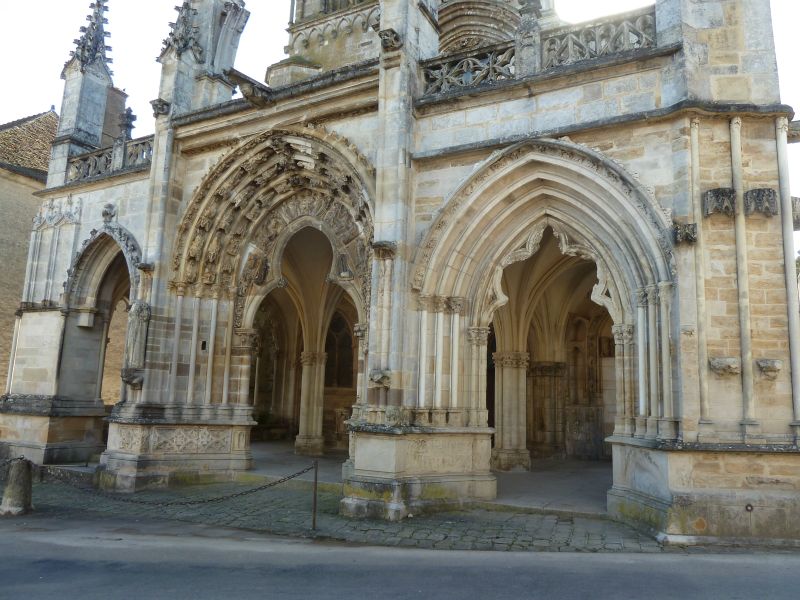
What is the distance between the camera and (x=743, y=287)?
7.03m

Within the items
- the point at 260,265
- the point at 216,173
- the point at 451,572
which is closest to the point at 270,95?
the point at 216,173

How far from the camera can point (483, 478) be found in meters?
8.74

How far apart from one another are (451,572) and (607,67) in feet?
20.3

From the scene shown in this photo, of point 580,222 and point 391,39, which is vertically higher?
point 391,39

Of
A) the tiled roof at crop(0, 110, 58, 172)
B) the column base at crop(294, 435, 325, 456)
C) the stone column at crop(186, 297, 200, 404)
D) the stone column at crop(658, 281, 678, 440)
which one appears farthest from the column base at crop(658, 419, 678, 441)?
the tiled roof at crop(0, 110, 58, 172)

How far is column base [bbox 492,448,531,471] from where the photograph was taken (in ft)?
40.0

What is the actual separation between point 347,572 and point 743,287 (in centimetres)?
505

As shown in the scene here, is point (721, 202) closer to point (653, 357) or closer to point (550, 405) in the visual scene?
point (653, 357)

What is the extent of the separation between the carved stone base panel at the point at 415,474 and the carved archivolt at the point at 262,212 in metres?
2.73

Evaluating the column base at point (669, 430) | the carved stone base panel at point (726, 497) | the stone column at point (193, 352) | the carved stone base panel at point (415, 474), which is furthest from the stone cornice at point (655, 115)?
the stone column at point (193, 352)

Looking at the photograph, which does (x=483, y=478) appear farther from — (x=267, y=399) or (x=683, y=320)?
(x=267, y=399)

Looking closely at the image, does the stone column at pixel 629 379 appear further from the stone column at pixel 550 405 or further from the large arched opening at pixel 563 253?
the stone column at pixel 550 405

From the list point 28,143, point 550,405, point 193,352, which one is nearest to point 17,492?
point 193,352

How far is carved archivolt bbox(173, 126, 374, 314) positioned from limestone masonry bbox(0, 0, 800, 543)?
0.05m
